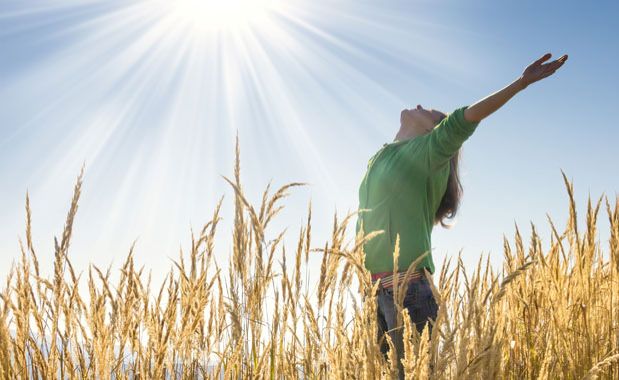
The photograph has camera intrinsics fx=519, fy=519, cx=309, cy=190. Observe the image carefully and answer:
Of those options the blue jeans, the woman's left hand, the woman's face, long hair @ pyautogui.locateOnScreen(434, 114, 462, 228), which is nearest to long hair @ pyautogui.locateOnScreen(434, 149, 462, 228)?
long hair @ pyautogui.locateOnScreen(434, 114, 462, 228)

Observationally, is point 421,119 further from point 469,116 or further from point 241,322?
point 241,322

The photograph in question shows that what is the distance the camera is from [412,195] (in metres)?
2.26

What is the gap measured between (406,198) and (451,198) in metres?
0.51

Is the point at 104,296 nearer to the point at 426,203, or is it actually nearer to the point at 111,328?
the point at 111,328

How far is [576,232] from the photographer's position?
6.16 feet

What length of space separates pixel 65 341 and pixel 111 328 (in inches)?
5.9

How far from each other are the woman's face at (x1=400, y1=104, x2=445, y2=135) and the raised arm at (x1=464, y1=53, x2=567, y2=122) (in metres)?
0.66

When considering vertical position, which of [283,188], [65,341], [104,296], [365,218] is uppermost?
[365,218]

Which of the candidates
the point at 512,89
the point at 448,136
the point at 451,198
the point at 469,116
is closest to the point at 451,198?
the point at 451,198

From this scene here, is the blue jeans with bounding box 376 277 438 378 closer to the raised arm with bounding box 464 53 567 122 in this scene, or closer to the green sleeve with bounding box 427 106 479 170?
the green sleeve with bounding box 427 106 479 170

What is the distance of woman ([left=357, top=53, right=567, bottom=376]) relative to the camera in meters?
1.99

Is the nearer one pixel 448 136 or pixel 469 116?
pixel 469 116

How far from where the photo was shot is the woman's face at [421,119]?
2.59 meters

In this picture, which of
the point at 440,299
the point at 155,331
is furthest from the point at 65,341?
the point at 440,299
